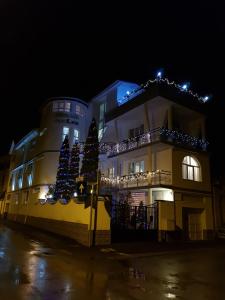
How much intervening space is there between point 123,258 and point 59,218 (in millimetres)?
→ 8309

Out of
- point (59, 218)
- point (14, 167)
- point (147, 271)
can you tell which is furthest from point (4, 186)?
point (147, 271)

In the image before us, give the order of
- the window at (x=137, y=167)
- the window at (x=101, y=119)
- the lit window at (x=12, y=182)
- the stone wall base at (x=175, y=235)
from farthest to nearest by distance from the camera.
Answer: the lit window at (x=12, y=182)
the window at (x=101, y=119)
the window at (x=137, y=167)
the stone wall base at (x=175, y=235)

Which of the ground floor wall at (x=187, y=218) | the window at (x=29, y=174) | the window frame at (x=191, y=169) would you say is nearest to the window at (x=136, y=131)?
the window frame at (x=191, y=169)

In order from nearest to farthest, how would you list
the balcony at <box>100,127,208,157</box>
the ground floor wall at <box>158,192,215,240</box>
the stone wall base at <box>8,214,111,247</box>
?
the stone wall base at <box>8,214,111,247</box>
the ground floor wall at <box>158,192,215,240</box>
the balcony at <box>100,127,208,157</box>

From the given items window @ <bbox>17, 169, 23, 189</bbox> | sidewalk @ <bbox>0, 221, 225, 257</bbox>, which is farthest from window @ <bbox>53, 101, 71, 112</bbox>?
sidewalk @ <bbox>0, 221, 225, 257</bbox>

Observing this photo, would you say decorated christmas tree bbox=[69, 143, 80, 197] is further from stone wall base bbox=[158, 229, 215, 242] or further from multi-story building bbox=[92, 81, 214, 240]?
stone wall base bbox=[158, 229, 215, 242]

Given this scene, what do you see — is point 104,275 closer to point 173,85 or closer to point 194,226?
point 194,226

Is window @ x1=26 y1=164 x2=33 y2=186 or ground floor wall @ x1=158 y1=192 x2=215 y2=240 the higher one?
window @ x1=26 y1=164 x2=33 y2=186

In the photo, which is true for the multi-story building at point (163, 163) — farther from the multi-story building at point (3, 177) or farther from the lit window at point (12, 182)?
the multi-story building at point (3, 177)

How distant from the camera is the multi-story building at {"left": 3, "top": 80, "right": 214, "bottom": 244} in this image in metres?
19.2

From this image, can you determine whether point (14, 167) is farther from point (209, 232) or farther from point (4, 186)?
point (209, 232)

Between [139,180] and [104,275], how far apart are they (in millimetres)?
13943

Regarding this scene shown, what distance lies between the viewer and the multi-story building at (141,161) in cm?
1919

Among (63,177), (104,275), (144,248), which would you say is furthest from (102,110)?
(104,275)
